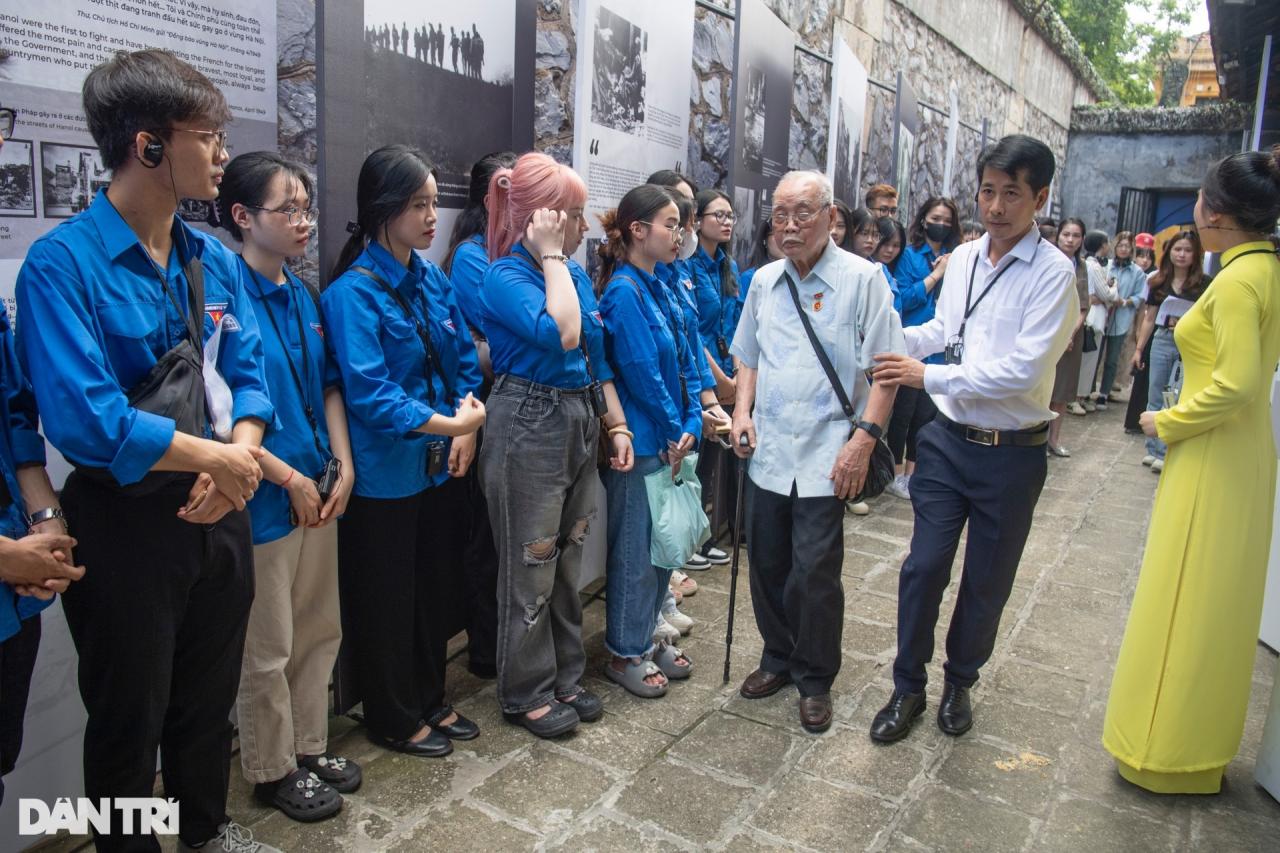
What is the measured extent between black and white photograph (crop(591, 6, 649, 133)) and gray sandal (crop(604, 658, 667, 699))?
2257 mm

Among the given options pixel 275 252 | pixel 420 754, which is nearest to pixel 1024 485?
pixel 420 754

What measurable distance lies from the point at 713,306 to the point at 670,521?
64.5 inches

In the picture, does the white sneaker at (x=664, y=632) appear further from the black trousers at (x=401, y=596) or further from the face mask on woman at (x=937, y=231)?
the face mask on woman at (x=937, y=231)

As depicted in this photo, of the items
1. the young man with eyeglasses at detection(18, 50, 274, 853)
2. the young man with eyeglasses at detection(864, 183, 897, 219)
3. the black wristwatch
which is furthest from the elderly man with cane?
the young man with eyeglasses at detection(864, 183, 897, 219)

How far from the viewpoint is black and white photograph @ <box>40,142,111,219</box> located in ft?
7.56

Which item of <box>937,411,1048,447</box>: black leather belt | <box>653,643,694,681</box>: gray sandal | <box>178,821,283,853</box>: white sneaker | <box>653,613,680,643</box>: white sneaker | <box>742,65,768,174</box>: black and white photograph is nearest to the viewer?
<box>178,821,283,853</box>: white sneaker

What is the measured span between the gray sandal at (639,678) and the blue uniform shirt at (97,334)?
209 centimetres

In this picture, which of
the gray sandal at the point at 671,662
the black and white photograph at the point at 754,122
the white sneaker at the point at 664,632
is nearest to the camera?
the gray sandal at the point at 671,662

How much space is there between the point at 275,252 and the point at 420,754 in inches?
64.1

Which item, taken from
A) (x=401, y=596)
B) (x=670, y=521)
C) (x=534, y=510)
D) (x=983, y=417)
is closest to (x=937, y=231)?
(x=983, y=417)

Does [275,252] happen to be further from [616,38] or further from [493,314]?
[616,38]

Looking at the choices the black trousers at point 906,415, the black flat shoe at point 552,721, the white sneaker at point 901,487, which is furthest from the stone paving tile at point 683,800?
the white sneaker at point 901,487

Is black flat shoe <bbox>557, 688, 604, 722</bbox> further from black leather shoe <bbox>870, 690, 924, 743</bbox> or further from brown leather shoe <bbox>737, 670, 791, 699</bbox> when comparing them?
black leather shoe <bbox>870, 690, 924, 743</bbox>

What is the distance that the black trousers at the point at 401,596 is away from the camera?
2.90 metres
